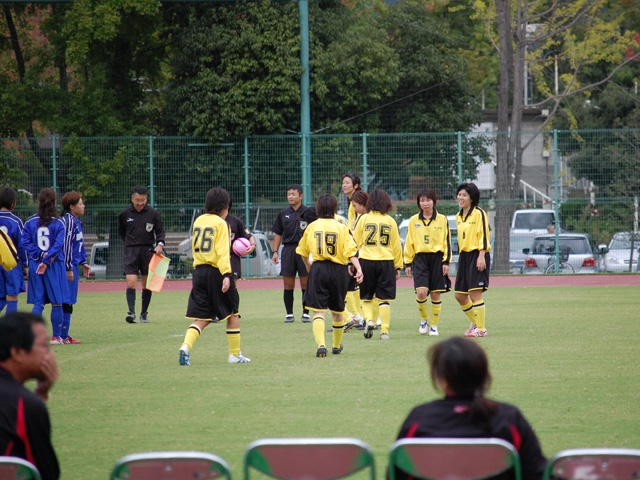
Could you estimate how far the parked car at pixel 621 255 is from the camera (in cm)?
2614

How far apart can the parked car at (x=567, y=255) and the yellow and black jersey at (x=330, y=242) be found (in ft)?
52.8

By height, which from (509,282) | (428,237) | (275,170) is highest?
(275,170)

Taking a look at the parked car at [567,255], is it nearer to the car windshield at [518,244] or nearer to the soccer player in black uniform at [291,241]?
the car windshield at [518,244]

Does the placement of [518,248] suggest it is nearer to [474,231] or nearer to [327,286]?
[474,231]

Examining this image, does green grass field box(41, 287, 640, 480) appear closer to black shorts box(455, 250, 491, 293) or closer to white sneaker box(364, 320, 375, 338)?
white sneaker box(364, 320, 375, 338)

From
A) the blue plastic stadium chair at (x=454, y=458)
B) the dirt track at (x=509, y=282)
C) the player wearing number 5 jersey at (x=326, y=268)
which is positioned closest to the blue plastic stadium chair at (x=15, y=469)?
the blue plastic stadium chair at (x=454, y=458)

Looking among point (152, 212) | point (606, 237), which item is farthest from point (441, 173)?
point (152, 212)

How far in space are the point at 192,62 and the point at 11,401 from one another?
85.2 feet

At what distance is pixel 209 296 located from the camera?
10500mm

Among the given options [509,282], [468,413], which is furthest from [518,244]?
[468,413]

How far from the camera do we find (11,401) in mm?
4082

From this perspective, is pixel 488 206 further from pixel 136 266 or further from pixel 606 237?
pixel 136 266

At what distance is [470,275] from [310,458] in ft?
31.0

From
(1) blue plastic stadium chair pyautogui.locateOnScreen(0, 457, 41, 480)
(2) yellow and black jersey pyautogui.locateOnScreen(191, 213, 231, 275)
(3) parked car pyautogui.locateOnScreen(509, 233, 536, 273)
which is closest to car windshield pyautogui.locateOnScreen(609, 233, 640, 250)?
(3) parked car pyautogui.locateOnScreen(509, 233, 536, 273)
